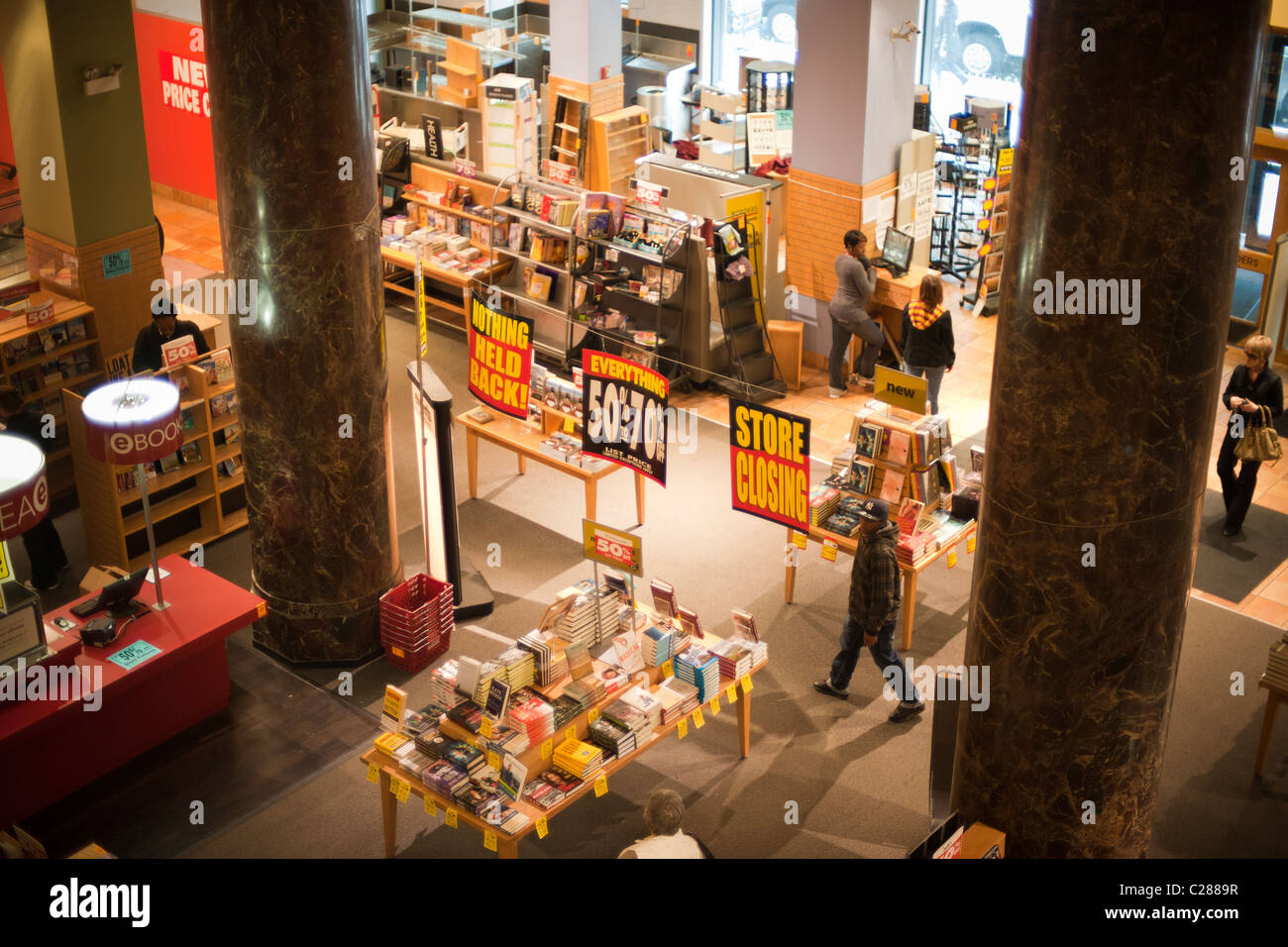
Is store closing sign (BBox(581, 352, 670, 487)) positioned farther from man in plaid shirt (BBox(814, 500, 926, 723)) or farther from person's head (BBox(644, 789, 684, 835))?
person's head (BBox(644, 789, 684, 835))

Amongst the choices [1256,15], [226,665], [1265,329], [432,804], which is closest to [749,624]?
[432,804]

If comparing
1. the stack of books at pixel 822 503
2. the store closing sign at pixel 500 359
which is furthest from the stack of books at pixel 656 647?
the store closing sign at pixel 500 359

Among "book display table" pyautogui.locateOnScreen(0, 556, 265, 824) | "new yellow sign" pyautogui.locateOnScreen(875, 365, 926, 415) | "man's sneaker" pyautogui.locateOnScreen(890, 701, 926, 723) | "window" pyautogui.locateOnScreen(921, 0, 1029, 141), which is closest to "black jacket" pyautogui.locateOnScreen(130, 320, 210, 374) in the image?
"book display table" pyautogui.locateOnScreen(0, 556, 265, 824)

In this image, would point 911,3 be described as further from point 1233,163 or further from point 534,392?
point 1233,163

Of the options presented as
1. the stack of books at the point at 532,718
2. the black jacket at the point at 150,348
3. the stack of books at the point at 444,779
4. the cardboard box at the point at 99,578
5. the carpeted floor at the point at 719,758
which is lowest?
the carpeted floor at the point at 719,758

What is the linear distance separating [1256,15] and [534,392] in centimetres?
723

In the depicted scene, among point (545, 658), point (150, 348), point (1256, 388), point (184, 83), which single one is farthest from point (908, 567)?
point (184, 83)

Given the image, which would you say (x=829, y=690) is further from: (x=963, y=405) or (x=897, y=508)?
(x=963, y=405)

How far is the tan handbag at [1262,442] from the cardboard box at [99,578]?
27.0ft

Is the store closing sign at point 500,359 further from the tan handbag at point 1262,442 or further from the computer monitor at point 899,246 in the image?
the tan handbag at point 1262,442

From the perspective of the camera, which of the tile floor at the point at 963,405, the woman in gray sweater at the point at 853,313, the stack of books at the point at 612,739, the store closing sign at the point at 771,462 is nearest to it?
the stack of books at the point at 612,739

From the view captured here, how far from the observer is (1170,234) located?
4.99 m

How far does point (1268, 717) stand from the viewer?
8.26 m

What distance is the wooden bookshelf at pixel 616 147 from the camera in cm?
1706
